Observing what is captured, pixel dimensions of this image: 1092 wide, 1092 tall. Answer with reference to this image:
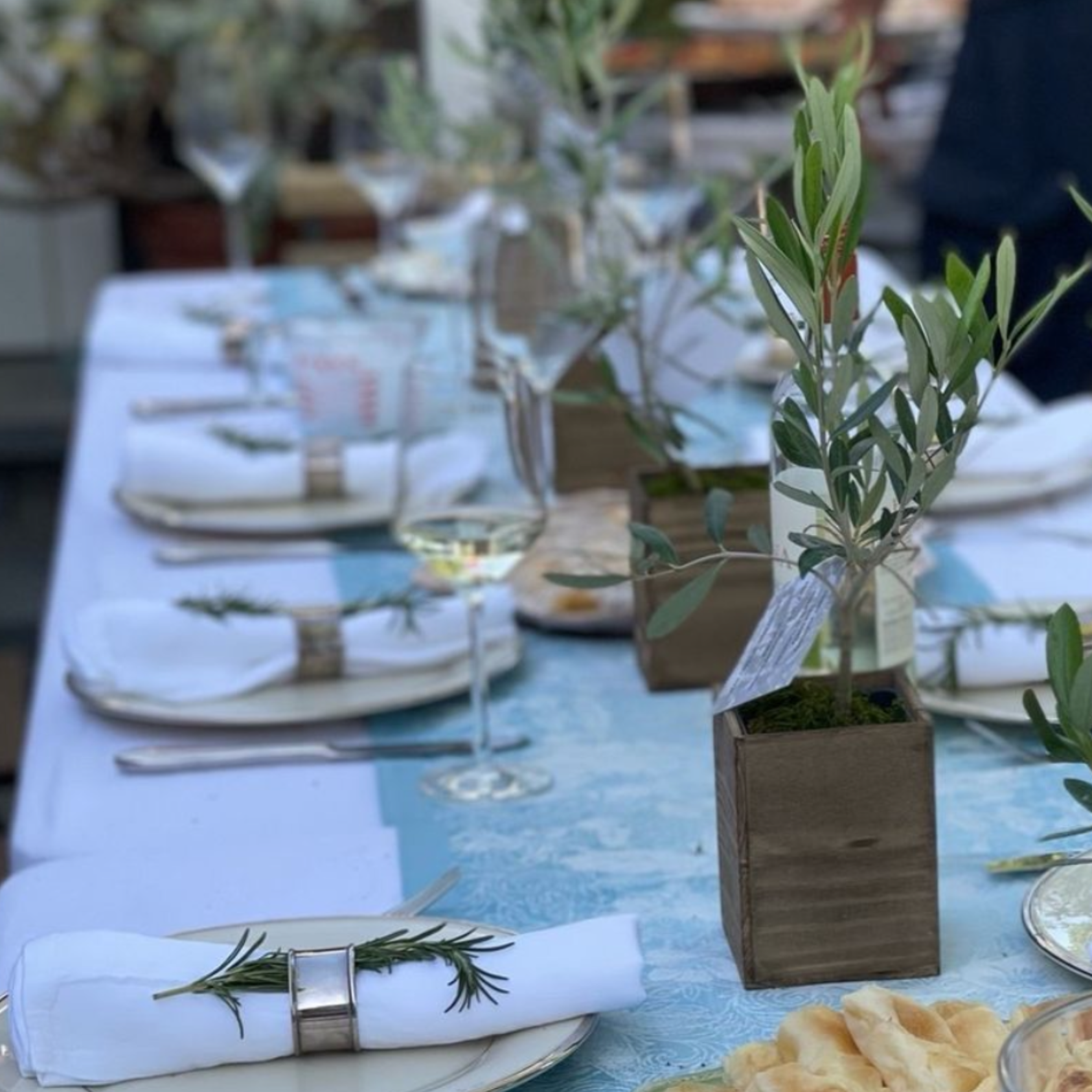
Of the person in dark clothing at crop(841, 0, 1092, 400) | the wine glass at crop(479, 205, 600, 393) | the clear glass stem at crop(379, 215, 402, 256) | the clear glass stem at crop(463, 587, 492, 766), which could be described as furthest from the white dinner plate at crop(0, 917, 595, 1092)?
the person in dark clothing at crop(841, 0, 1092, 400)

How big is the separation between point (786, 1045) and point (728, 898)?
0.15 metres

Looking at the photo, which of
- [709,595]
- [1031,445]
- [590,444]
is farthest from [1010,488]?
[709,595]

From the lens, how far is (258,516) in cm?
169

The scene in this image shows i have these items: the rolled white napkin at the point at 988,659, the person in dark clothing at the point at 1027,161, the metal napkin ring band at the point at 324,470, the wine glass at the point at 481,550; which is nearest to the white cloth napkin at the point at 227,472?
the metal napkin ring band at the point at 324,470

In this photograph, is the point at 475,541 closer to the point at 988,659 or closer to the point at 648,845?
the point at 648,845

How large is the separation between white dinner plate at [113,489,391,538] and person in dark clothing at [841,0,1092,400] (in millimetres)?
2075

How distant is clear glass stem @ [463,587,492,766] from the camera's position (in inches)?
45.1

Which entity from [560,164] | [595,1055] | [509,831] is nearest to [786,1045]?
[595,1055]

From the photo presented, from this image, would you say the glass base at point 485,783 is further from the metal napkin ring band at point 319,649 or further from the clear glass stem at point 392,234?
the clear glass stem at point 392,234

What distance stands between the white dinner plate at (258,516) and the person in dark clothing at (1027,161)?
2.07 m

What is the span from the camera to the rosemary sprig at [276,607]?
1306mm

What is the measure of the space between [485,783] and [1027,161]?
113 inches

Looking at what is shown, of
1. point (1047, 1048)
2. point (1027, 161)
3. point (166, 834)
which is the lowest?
point (166, 834)

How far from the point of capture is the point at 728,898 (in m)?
0.91
